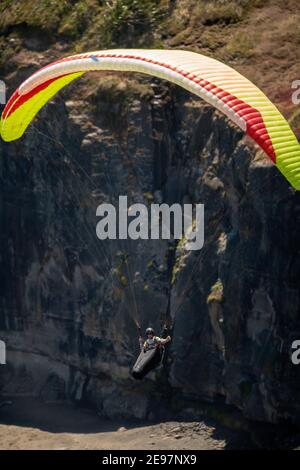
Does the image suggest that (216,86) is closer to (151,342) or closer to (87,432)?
(151,342)

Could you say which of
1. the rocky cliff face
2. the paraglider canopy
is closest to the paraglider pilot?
the rocky cliff face

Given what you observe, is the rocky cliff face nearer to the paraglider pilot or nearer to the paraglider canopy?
the paraglider pilot

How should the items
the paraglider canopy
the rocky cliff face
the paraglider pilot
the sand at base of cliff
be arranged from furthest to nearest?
the sand at base of cliff → the rocky cliff face → the paraglider pilot → the paraglider canopy

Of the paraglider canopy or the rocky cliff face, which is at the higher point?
the paraglider canopy

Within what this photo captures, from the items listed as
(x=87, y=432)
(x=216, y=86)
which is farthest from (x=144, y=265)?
(x=216, y=86)

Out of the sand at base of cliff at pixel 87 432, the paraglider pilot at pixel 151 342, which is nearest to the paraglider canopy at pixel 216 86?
the paraglider pilot at pixel 151 342

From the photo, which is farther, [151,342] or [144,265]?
[144,265]

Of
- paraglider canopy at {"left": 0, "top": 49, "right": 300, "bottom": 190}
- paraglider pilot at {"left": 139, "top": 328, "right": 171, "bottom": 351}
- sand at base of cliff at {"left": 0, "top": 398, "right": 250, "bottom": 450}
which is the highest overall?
paraglider canopy at {"left": 0, "top": 49, "right": 300, "bottom": 190}
